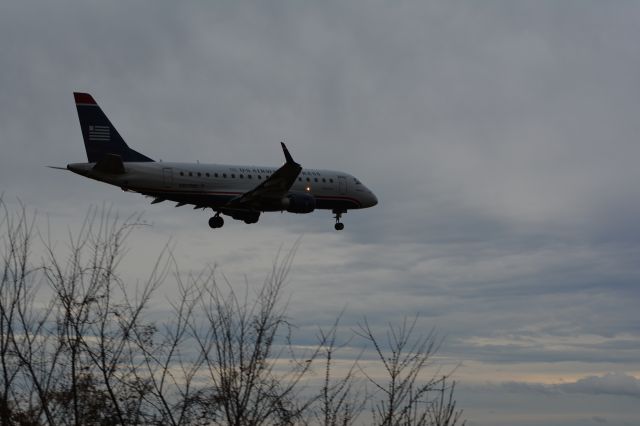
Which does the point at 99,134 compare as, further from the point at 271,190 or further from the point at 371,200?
the point at 371,200

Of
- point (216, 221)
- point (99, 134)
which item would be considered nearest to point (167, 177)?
point (99, 134)

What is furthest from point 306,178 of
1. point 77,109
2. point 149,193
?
point 77,109

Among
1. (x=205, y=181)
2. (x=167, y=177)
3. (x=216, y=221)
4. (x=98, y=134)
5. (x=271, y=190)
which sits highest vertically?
(x=98, y=134)

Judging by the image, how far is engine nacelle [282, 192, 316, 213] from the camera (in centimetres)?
5244

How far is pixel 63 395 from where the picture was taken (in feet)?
38.1

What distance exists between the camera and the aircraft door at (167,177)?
164 ft

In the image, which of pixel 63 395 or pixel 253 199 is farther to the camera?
pixel 253 199

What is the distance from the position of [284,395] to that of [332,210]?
4625 centimetres

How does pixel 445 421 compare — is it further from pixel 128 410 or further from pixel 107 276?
pixel 107 276

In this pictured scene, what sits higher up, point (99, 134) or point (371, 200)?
point (99, 134)

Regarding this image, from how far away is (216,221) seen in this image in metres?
54.7

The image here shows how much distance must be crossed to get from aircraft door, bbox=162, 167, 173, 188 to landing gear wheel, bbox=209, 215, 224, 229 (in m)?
5.17

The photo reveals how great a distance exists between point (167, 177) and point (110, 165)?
3.27 m

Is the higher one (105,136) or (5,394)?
(105,136)
